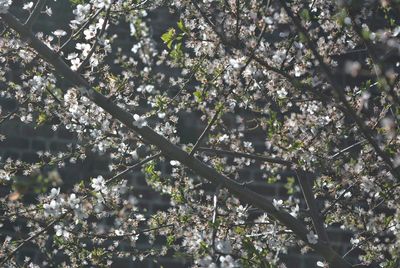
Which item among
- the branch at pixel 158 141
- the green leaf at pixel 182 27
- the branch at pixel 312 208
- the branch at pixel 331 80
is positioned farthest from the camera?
the branch at pixel 312 208

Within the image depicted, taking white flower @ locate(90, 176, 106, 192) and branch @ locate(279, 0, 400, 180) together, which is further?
white flower @ locate(90, 176, 106, 192)

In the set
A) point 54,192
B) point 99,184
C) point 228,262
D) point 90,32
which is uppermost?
point 90,32

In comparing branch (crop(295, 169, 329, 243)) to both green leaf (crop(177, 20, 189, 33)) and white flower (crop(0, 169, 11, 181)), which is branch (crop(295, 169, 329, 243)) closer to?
green leaf (crop(177, 20, 189, 33))

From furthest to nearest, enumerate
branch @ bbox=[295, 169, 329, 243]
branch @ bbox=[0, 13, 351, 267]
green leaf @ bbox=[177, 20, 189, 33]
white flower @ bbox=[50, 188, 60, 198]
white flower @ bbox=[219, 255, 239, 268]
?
1. branch @ bbox=[295, 169, 329, 243]
2. green leaf @ bbox=[177, 20, 189, 33]
3. branch @ bbox=[0, 13, 351, 267]
4. white flower @ bbox=[50, 188, 60, 198]
5. white flower @ bbox=[219, 255, 239, 268]

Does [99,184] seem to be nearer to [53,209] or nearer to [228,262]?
[53,209]

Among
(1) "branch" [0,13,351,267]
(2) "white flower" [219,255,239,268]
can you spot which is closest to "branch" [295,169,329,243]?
(1) "branch" [0,13,351,267]

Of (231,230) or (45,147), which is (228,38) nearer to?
(231,230)

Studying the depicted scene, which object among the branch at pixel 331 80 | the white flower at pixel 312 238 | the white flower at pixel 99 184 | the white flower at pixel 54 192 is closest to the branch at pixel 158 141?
the white flower at pixel 312 238

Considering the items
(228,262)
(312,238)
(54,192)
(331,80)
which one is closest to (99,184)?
(54,192)

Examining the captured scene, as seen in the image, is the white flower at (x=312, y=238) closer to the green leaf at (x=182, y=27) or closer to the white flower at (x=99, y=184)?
the white flower at (x=99, y=184)

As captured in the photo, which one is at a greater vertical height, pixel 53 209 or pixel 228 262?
pixel 53 209
